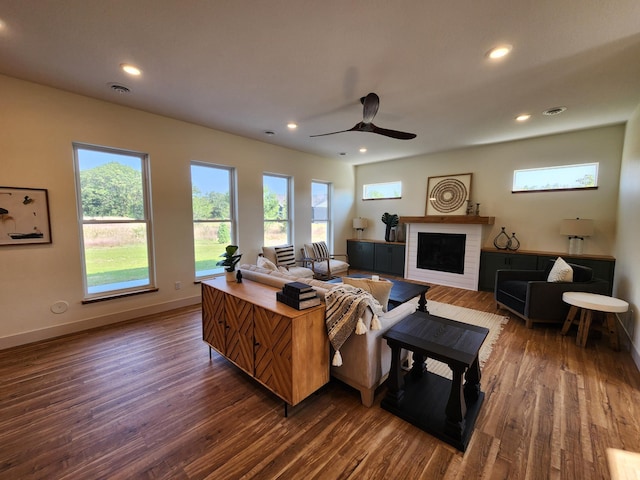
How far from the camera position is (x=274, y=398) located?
2.13 metres

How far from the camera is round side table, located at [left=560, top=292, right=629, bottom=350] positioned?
278cm

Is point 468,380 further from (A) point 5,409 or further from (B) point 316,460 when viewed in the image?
(A) point 5,409

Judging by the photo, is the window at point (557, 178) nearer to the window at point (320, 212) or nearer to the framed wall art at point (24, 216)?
the window at point (320, 212)

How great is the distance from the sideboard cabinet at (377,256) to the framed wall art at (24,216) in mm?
5801

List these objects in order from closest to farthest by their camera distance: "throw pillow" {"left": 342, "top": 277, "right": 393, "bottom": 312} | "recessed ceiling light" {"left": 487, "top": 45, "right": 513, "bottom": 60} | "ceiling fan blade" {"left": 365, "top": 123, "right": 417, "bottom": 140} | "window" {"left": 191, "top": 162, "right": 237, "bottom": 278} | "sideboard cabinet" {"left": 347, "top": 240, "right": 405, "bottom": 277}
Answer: "recessed ceiling light" {"left": 487, "top": 45, "right": 513, "bottom": 60} → "throw pillow" {"left": 342, "top": 277, "right": 393, "bottom": 312} → "ceiling fan blade" {"left": 365, "top": 123, "right": 417, "bottom": 140} → "window" {"left": 191, "top": 162, "right": 237, "bottom": 278} → "sideboard cabinet" {"left": 347, "top": 240, "right": 405, "bottom": 277}

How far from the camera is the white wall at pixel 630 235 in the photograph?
9.27ft

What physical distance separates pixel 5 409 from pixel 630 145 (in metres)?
7.28

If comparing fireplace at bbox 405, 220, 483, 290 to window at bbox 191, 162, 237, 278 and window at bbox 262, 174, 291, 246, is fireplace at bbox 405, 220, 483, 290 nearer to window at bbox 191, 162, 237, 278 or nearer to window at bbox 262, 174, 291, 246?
window at bbox 262, 174, 291, 246

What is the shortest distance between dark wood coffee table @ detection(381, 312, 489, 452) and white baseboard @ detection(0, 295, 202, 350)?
3483 mm

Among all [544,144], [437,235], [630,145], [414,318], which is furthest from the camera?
[437,235]

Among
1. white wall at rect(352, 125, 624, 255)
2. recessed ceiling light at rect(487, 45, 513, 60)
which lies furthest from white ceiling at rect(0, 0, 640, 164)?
white wall at rect(352, 125, 624, 255)

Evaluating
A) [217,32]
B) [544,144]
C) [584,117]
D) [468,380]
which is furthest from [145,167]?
[544,144]

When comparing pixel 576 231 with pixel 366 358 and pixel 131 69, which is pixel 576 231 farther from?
pixel 131 69

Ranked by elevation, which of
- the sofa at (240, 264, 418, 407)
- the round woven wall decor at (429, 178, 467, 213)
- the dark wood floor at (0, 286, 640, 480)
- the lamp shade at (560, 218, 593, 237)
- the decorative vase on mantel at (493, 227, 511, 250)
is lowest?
the dark wood floor at (0, 286, 640, 480)
